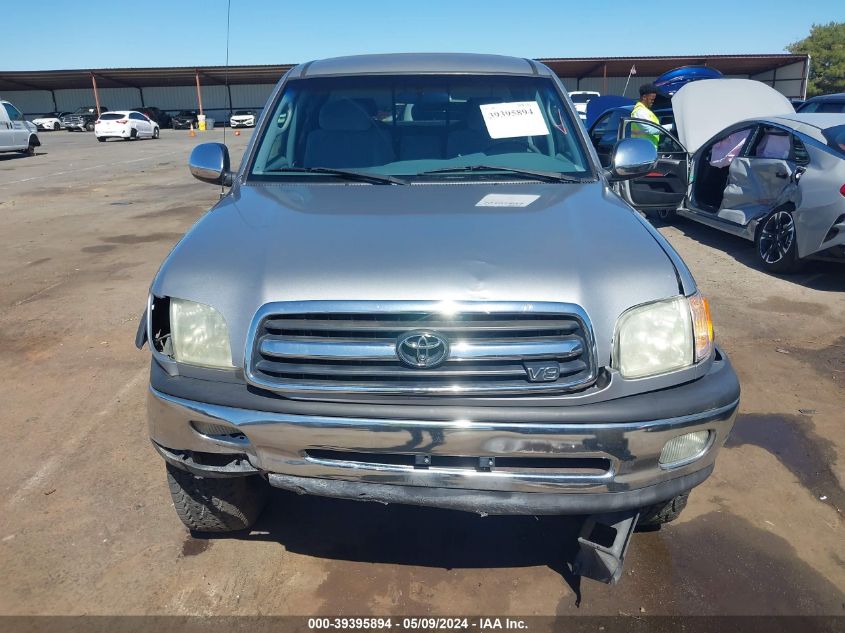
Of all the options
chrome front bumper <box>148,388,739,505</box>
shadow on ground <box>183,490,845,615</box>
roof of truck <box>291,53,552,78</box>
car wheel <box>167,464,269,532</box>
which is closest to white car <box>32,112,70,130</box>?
roof of truck <box>291,53,552,78</box>

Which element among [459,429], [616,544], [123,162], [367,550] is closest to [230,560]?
[367,550]

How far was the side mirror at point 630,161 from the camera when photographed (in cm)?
363

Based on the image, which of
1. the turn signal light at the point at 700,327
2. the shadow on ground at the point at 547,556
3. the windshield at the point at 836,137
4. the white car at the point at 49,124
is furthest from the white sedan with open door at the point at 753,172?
the white car at the point at 49,124

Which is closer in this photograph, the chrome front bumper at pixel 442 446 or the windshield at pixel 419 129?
the chrome front bumper at pixel 442 446

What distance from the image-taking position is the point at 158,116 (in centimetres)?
4753

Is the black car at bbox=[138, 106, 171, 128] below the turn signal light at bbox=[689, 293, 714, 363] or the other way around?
below

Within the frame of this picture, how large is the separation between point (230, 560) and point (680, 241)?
289 inches

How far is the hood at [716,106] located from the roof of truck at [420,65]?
5380 millimetres

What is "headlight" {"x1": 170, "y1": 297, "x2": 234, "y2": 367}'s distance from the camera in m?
2.28

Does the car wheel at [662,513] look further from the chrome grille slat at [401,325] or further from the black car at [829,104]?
the black car at [829,104]

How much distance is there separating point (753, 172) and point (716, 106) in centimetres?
172

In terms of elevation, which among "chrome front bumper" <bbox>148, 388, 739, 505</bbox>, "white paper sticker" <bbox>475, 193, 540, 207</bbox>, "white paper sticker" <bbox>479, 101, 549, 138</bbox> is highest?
"white paper sticker" <bbox>479, 101, 549, 138</bbox>

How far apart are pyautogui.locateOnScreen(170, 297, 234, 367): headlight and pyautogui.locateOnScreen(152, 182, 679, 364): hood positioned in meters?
0.04

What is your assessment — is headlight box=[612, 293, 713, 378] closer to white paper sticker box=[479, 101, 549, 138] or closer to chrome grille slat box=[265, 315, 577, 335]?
chrome grille slat box=[265, 315, 577, 335]
